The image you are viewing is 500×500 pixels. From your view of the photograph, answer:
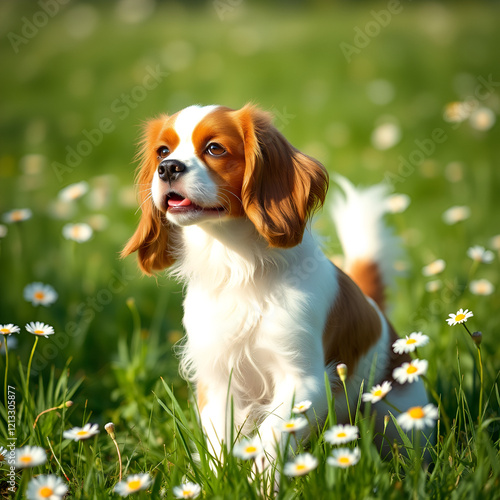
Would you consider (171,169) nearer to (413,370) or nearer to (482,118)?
(413,370)

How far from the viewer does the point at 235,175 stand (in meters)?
2.32

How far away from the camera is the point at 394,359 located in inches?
108

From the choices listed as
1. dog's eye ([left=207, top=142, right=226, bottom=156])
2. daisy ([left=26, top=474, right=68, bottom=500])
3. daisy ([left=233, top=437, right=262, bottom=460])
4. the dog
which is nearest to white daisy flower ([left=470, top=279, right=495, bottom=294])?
the dog

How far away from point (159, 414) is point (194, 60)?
6829mm

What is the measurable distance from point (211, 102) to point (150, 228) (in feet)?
16.0

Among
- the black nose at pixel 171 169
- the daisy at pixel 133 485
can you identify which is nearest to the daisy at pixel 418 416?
the daisy at pixel 133 485

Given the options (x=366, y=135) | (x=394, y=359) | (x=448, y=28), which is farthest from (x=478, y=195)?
(x=448, y=28)

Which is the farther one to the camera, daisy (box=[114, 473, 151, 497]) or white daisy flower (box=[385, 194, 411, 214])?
white daisy flower (box=[385, 194, 411, 214])

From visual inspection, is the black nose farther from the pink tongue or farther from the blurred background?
the blurred background

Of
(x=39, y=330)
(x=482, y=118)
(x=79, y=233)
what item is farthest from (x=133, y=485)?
(x=482, y=118)

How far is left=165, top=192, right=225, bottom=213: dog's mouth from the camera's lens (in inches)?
88.7

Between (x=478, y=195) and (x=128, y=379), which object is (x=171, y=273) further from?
(x=478, y=195)

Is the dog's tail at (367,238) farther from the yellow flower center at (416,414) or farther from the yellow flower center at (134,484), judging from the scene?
the yellow flower center at (134,484)

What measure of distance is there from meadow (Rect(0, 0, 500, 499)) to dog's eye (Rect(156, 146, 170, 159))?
1.33 feet
